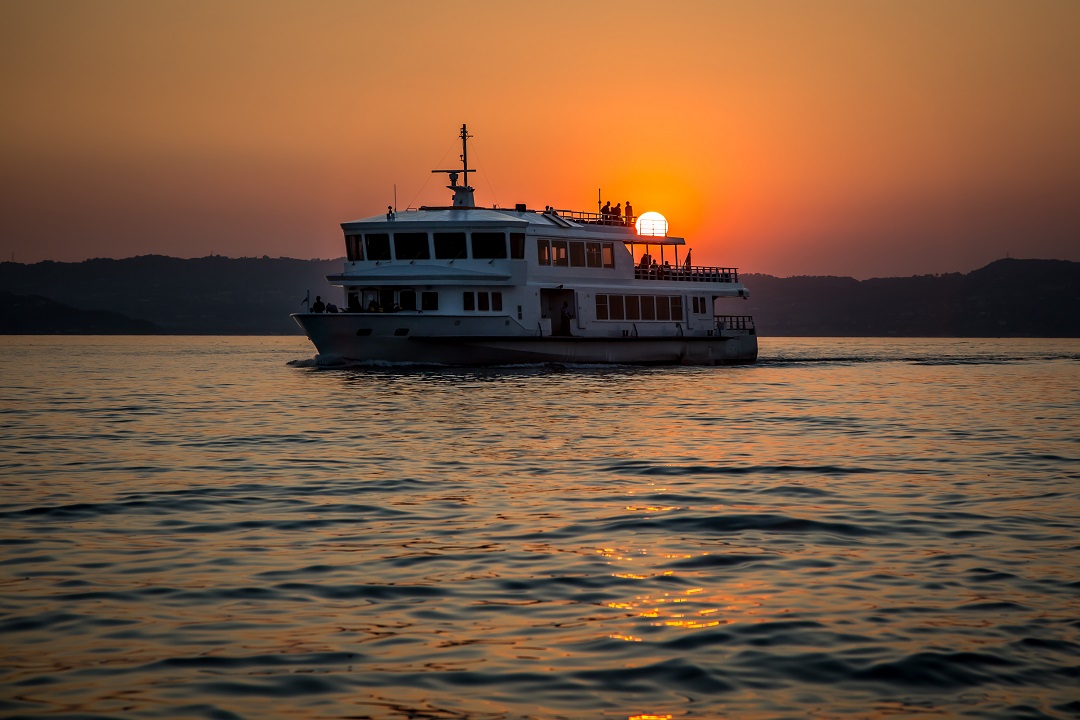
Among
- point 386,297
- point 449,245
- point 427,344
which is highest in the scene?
point 449,245

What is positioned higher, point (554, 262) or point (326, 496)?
point (554, 262)

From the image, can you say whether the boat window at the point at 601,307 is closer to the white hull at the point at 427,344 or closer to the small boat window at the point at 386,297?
the white hull at the point at 427,344

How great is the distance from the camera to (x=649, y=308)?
63.5 m

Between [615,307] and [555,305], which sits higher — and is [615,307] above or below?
below

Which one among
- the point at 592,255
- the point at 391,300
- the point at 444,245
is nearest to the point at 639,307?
the point at 592,255

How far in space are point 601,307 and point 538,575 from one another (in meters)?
48.8

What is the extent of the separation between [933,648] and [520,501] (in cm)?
803

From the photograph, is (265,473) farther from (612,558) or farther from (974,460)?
(974,460)

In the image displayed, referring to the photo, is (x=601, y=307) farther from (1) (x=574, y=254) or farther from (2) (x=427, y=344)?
(2) (x=427, y=344)

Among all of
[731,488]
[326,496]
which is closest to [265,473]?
[326,496]

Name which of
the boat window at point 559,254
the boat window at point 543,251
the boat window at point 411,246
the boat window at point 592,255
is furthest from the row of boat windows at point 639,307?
the boat window at point 411,246

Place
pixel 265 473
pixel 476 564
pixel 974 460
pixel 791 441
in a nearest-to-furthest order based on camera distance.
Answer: pixel 476 564 < pixel 265 473 < pixel 974 460 < pixel 791 441

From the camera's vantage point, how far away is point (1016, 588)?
11.1 metres

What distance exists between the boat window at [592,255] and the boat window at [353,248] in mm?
11615
